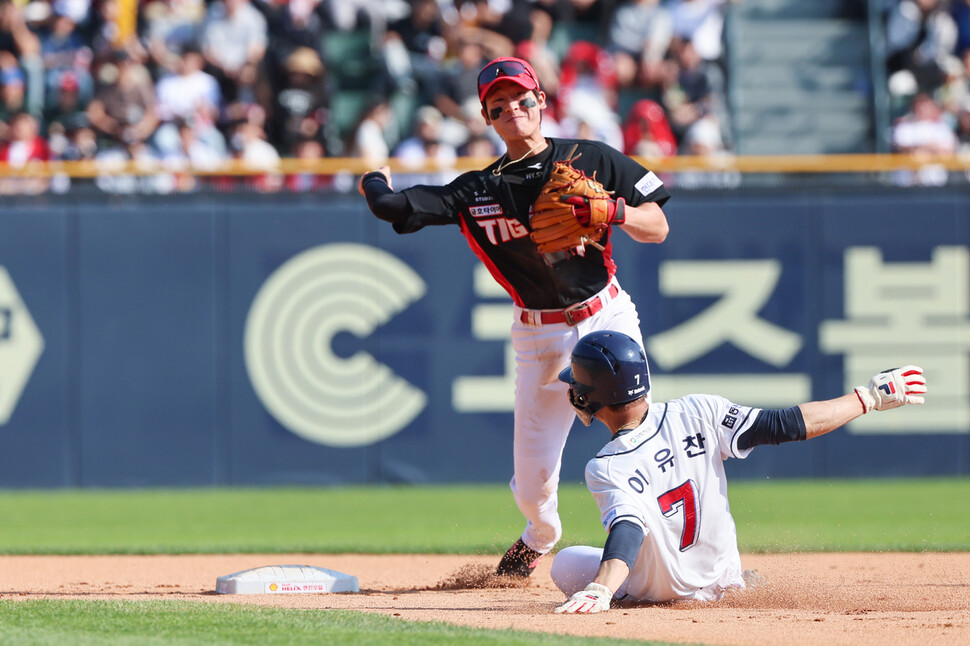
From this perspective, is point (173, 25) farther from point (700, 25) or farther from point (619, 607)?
point (619, 607)

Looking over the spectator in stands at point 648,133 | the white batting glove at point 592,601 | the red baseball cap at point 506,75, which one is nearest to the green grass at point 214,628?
the white batting glove at point 592,601

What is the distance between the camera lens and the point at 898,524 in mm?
7855

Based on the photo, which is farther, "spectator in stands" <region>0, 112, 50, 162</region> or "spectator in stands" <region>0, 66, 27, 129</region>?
"spectator in stands" <region>0, 66, 27, 129</region>

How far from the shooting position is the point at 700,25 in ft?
41.0

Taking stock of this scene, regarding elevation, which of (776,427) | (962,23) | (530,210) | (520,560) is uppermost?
(962,23)

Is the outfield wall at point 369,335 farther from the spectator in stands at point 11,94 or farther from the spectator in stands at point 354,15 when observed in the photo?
the spectator in stands at point 354,15

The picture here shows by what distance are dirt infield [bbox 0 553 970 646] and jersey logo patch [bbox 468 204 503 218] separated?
154 cm

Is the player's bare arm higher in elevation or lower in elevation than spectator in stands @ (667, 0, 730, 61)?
lower

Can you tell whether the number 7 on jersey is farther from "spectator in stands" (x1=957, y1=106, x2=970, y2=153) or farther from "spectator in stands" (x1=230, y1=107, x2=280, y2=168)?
"spectator in stands" (x1=957, y1=106, x2=970, y2=153)

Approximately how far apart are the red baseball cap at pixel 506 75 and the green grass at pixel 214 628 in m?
2.08

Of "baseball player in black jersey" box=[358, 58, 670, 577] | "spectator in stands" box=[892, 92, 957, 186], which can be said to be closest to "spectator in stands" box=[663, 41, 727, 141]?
"spectator in stands" box=[892, 92, 957, 186]

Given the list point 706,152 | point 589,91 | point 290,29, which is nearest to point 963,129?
point 706,152

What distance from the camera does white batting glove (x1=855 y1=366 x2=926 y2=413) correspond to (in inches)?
168

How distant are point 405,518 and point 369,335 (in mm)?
2015
